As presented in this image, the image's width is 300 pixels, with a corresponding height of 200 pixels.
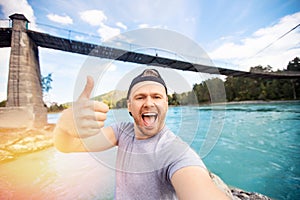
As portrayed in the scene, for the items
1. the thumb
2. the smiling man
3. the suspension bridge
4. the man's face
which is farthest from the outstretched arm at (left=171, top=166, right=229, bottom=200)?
the suspension bridge

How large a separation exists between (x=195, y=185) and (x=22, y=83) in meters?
5.73

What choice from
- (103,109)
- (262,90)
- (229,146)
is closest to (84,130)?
(103,109)

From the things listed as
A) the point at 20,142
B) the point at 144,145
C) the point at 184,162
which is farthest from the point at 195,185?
the point at 20,142

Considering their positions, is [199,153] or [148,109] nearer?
[148,109]

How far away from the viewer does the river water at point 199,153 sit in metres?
0.67

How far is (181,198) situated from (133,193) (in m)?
0.17

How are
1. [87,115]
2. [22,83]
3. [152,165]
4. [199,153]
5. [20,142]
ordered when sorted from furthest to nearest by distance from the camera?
[22,83], [20,142], [199,153], [152,165], [87,115]

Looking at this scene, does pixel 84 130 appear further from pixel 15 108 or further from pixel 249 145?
pixel 249 145

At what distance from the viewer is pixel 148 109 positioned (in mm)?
491

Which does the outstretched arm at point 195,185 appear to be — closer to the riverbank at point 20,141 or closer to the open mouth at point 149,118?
the open mouth at point 149,118

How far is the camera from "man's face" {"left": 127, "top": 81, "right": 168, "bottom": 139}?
19.4 inches

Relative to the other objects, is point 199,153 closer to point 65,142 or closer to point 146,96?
point 146,96

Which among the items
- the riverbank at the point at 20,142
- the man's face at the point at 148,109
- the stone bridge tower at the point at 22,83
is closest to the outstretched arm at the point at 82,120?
the man's face at the point at 148,109

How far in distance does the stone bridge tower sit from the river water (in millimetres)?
1420
